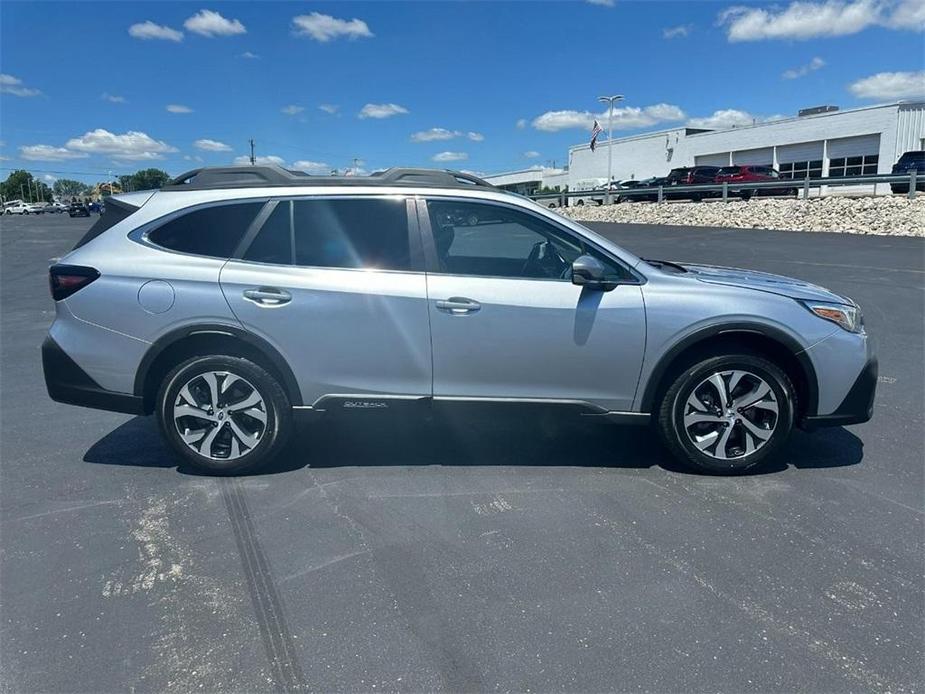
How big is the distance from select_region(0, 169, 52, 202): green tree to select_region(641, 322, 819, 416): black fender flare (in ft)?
551

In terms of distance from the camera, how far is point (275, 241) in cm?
418

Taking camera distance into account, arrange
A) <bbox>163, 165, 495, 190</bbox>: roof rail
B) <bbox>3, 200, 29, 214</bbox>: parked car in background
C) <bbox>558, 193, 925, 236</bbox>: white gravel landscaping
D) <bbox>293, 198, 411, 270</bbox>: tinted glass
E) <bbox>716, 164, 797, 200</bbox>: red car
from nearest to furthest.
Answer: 1. <bbox>293, 198, 411, 270</bbox>: tinted glass
2. <bbox>163, 165, 495, 190</bbox>: roof rail
3. <bbox>558, 193, 925, 236</bbox>: white gravel landscaping
4. <bbox>716, 164, 797, 200</bbox>: red car
5. <bbox>3, 200, 29, 214</bbox>: parked car in background

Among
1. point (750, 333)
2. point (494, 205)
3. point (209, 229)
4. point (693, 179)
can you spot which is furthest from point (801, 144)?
point (209, 229)

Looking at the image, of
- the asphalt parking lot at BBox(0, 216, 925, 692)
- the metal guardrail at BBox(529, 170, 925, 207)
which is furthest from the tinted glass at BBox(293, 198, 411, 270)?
the metal guardrail at BBox(529, 170, 925, 207)

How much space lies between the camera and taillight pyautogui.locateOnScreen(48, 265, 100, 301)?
411 centimetres

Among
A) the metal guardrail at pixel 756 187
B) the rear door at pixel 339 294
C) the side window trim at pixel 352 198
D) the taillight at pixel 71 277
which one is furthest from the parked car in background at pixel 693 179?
the taillight at pixel 71 277

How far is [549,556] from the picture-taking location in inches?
130

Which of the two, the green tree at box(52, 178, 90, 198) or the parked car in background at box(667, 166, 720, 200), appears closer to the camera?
the parked car in background at box(667, 166, 720, 200)

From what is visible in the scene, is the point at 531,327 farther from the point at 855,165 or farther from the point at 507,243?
the point at 855,165

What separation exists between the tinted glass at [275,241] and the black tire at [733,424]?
2537 mm

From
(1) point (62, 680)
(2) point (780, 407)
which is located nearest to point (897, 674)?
(2) point (780, 407)

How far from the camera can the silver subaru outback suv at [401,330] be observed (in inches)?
158

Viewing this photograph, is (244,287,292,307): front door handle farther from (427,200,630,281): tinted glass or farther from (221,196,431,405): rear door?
(427,200,630,281): tinted glass

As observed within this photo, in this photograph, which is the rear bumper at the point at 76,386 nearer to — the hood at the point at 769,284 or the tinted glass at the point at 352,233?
the tinted glass at the point at 352,233
